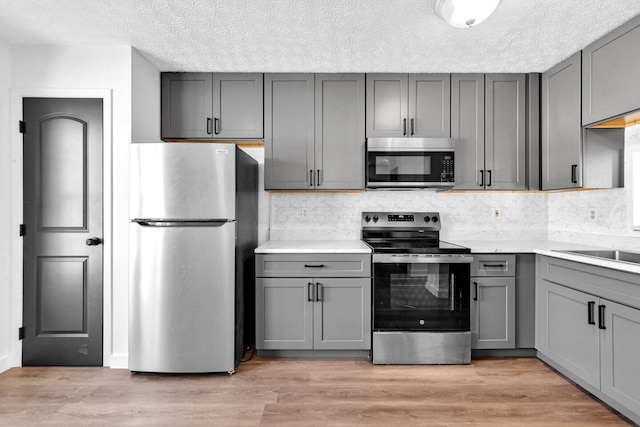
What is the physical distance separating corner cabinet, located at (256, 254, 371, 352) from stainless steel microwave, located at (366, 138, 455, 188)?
71 centimetres

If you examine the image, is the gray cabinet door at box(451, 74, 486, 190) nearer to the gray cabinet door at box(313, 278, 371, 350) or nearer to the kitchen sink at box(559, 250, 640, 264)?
the kitchen sink at box(559, 250, 640, 264)

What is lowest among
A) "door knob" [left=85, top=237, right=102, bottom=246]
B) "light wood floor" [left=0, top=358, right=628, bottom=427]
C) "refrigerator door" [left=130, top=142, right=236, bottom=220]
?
"light wood floor" [left=0, top=358, right=628, bottom=427]

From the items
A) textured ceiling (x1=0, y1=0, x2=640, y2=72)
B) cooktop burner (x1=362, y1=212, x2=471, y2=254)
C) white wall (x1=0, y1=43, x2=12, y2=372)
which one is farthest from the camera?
cooktop burner (x1=362, y1=212, x2=471, y2=254)

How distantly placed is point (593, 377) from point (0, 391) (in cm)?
374

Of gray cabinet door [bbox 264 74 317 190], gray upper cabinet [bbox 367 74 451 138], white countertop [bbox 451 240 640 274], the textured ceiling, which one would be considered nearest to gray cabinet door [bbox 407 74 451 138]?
gray upper cabinet [bbox 367 74 451 138]

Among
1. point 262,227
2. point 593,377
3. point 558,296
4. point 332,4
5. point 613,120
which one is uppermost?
point 332,4

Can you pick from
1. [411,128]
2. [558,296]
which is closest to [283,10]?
[411,128]

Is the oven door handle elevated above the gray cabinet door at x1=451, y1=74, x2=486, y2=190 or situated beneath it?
situated beneath

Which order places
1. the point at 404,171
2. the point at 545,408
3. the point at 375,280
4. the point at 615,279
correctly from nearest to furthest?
the point at 615,279 < the point at 545,408 < the point at 375,280 < the point at 404,171

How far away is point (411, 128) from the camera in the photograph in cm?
301

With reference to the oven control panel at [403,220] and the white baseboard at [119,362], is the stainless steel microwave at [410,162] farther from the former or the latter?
the white baseboard at [119,362]

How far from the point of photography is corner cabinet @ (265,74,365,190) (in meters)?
3.02

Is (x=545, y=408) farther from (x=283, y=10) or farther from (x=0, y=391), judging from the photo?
(x=0, y=391)

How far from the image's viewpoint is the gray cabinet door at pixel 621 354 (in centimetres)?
183
